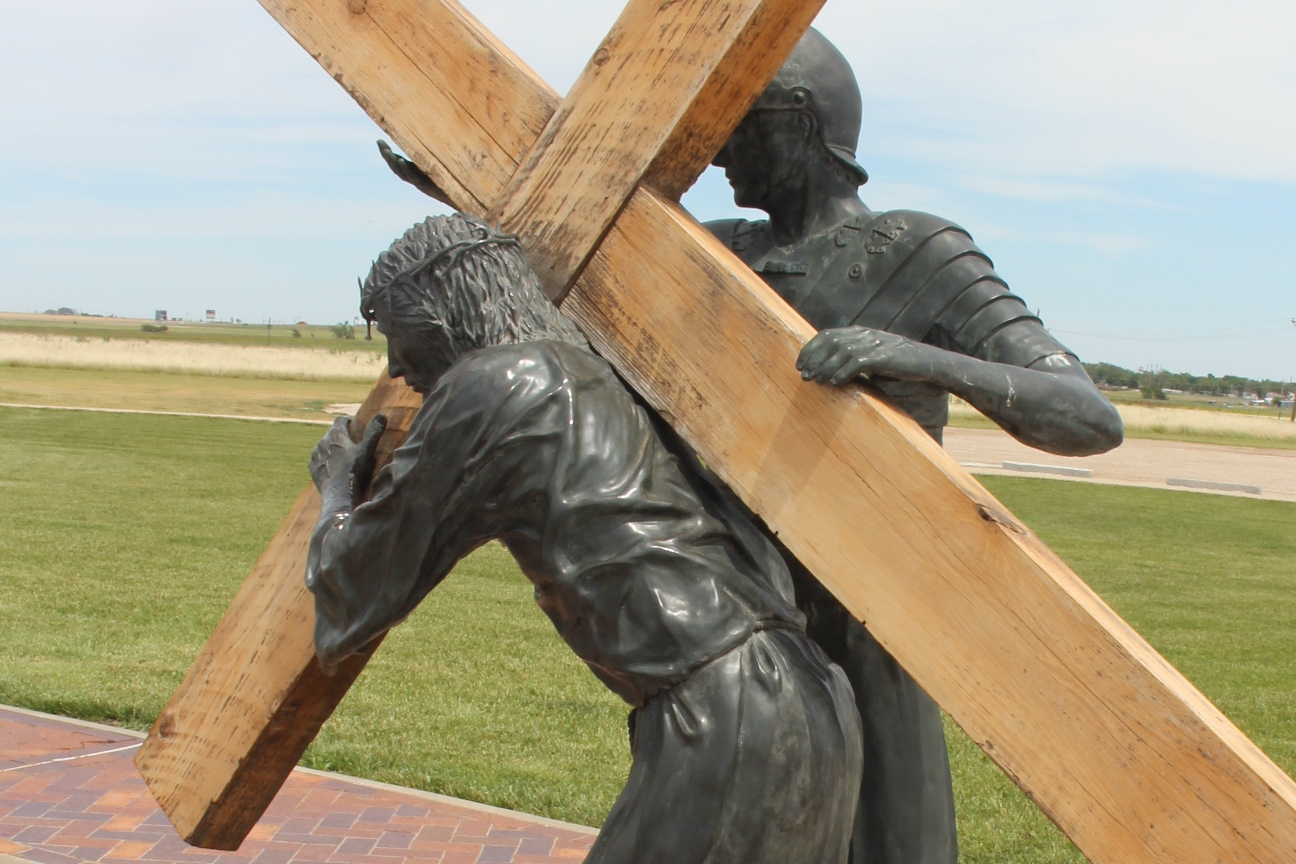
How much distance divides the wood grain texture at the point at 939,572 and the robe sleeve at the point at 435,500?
315mm

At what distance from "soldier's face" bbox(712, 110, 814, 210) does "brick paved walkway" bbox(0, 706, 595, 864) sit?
10.4ft

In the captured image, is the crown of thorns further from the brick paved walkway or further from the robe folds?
the brick paved walkway

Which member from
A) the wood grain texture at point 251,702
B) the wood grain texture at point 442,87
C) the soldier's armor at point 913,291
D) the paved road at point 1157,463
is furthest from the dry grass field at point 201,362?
the soldier's armor at point 913,291

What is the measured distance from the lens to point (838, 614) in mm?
2984

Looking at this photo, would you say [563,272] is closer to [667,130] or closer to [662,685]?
[667,130]

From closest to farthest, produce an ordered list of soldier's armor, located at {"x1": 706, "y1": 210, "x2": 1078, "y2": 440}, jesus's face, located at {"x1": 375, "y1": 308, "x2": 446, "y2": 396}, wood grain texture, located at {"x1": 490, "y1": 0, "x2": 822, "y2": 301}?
1. wood grain texture, located at {"x1": 490, "y1": 0, "x2": 822, "y2": 301}
2. jesus's face, located at {"x1": 375, "y1": 308, "x2": 446, "y2": 396}
3. soldier's armor, located at {"x1": 706, "y1": 210, "x2": 1078, "y2": 440}

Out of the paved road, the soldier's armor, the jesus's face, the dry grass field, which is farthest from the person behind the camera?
the dry grass field

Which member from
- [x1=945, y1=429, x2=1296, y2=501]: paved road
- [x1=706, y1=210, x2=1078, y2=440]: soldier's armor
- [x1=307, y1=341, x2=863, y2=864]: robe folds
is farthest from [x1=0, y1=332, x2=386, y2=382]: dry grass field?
[x1=307, y1=341, x2=863, y2=864]: robe folds

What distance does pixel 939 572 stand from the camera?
87.2 inches

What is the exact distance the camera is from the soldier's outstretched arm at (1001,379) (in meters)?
2.27

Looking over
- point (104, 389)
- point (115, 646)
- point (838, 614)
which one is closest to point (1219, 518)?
point (115, 646)

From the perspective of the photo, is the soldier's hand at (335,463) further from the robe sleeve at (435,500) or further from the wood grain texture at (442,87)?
the wood grain texture at (442,87)

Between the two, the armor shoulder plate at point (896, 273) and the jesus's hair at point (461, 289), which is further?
the armor shoulder plate at point (896, 273)

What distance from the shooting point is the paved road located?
23312mm
